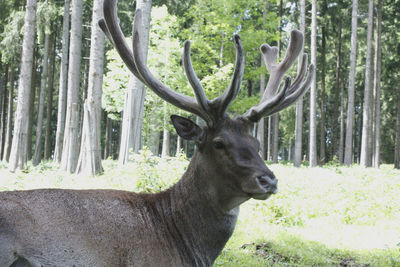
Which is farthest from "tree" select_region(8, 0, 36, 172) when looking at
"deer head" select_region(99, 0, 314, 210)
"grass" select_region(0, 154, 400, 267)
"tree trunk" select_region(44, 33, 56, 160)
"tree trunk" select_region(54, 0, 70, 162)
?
"deer head" select_region(99, 0, 314, 210)

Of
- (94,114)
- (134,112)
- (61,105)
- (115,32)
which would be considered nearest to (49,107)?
(61,105)

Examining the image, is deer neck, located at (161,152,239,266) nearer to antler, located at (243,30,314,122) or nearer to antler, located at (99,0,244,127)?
antler, located at (99,0,244,127)

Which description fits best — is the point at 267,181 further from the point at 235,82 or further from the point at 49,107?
the point at 49,107

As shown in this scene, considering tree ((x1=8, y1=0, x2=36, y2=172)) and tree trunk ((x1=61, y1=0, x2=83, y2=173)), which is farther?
tree ((x1=8, y1=0, x2=36, y2=172))

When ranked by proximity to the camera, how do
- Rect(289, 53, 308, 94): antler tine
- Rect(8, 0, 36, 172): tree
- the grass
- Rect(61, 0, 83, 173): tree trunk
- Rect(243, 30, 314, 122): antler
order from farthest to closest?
Rect(8, 0, 36, 172): tree → Rect(61, 0, 83, 173): tree trunk → the grass → Rect(289, 53, 308, 94): antler tine → Rect(243, 30, 314, 122): antler

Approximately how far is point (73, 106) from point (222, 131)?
1103 cm

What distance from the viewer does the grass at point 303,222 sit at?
5.57m

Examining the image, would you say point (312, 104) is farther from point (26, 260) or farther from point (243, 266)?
point (26, 260)

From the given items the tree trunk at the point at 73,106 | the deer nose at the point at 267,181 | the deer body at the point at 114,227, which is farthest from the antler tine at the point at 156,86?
the tree trunk at the point at 73,106

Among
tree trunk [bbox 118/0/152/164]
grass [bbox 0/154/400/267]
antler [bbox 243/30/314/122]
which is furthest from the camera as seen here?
tree trunk [bbox 118/0/152/164]

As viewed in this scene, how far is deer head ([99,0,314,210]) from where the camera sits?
3.02 m

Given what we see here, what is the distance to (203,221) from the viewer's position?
3203 mm

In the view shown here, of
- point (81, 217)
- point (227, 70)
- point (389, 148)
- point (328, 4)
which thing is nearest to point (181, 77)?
point (227, 70)

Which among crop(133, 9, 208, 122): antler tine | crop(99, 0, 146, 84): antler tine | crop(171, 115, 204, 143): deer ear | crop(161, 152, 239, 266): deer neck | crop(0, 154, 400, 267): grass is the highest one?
crop(99, 0, 146, 84): antler tine
